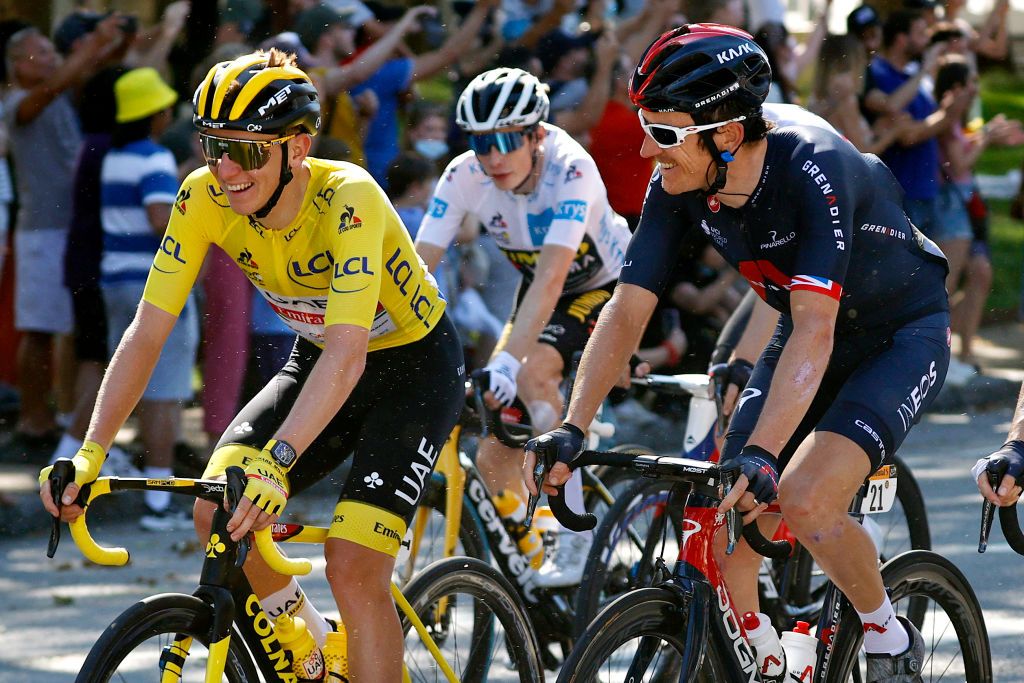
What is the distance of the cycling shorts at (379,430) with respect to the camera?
4191 millimetres

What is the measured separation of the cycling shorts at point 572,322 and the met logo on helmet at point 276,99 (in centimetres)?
213

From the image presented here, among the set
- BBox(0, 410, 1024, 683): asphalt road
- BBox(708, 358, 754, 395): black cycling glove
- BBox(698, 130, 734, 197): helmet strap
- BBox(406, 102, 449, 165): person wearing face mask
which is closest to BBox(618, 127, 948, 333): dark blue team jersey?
BBox(698, 130, 734, 197): helmet strap

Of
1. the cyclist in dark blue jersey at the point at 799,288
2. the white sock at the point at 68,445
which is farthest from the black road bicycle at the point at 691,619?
the white sock at the point at 68,445

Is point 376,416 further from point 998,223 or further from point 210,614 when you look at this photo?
point 998,223

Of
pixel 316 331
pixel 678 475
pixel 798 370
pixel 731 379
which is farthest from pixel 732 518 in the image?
pixel 731 379

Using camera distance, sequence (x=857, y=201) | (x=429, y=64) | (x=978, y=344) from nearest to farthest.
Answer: (x=857, y=201), (x=429, y=64), (x=978, y=344)

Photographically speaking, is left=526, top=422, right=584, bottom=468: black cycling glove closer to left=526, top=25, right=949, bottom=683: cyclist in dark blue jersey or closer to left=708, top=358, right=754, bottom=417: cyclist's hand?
left=526, top=25, right=949, bottom=683: cyclist in dark blue jersey

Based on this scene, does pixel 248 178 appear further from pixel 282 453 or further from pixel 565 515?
pixel 565 515

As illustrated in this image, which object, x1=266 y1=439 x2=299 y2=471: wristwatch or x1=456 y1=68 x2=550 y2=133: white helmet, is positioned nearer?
x1=266 y1=439 x2=299 y2=471: wristwatch

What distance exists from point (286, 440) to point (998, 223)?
15.0m

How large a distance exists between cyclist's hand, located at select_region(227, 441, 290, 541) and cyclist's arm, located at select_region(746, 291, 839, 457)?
4.03ft

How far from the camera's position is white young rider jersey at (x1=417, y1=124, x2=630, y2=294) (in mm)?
5855

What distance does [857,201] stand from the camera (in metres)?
4.39

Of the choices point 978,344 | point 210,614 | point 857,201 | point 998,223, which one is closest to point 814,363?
point 857,201
